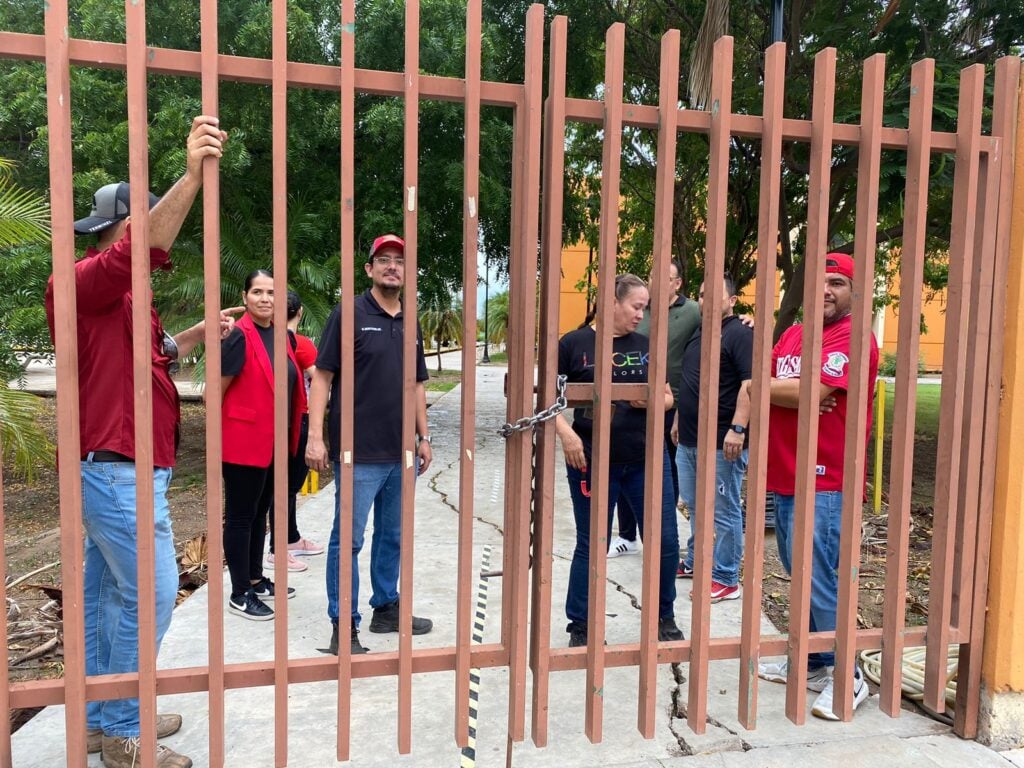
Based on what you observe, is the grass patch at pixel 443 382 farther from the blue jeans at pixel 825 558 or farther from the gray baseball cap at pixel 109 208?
the gray baseball cap at pixel 109 208

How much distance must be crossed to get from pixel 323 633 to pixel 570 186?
8.53m

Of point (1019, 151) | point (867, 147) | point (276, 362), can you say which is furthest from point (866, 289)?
point (276, 362)

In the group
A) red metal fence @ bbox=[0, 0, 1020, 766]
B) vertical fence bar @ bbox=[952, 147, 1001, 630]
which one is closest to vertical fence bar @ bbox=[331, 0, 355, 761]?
red metal fence @ bbox=[0, 0, 1020, 766]

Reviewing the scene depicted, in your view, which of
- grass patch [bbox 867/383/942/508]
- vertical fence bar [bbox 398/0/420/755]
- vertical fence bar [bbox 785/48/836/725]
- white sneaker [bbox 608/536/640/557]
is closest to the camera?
vertical fence bar [bbox 398/0/420/755]

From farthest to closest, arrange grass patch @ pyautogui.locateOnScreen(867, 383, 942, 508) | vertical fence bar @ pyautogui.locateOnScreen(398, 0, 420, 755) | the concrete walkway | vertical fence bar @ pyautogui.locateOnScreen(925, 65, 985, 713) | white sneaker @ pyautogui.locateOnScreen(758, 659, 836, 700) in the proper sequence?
grass patch @ pyautogui.locateOnScreen(867, 383, 942, 508)
white sneaker @ pyautogui.locateOnScreen(758, 659, 836, 700)
the concrete walkway
vertical fence bar @ pyautogui.locateOnScreen(925, 65, 985, 713)
vertical fence bar @ pyautogui.locateOnScreen(398, 0, 420, 755)

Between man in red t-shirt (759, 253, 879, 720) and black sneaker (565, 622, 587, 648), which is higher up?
man in red t-shirt (759, 253, 879, 720)

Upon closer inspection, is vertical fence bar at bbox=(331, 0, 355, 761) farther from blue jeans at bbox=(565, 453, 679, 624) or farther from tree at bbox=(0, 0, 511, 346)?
tree at bbox=(0, 0, 511, 346)

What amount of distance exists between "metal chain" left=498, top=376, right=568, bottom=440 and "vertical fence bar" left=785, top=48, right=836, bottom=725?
2.82 ft

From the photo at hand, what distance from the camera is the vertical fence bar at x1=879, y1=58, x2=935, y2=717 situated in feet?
8.27

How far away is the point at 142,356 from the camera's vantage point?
2.07m

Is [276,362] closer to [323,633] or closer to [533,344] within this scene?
[533,344]

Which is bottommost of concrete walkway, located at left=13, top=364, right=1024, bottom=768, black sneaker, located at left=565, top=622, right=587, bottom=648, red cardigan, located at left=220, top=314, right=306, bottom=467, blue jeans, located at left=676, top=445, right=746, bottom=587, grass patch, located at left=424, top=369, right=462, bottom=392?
grass patch, located at left=424, top=369, right=462, bottom=392

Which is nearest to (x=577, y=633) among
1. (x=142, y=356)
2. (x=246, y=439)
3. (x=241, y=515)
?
(x=241, y=515)

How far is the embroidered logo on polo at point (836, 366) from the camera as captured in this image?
2996 mm
